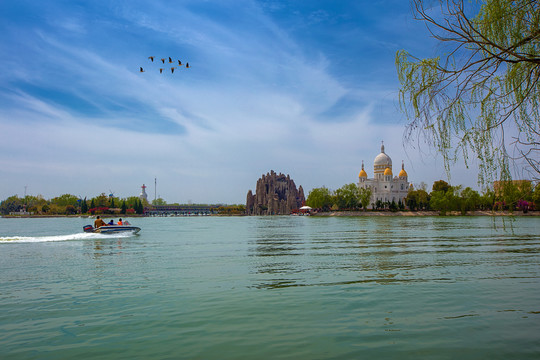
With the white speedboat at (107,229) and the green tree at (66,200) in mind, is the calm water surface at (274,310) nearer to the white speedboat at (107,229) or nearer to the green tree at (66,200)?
the white speedboat at (107,229)

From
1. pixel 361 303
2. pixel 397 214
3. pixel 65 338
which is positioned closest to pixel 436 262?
pixel 361 303

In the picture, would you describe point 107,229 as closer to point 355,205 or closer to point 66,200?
point 355,205

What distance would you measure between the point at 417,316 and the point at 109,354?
22.2 feet

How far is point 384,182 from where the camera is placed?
148750 millimetres

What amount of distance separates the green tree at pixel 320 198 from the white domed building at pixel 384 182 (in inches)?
580

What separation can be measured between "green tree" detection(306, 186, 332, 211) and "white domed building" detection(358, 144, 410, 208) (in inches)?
580

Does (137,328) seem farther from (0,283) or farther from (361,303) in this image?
(0,283)

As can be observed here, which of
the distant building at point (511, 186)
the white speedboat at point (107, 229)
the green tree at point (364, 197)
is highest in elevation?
the green tree at point (364, 197)

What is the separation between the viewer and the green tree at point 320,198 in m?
144

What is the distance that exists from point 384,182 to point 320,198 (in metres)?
25.6

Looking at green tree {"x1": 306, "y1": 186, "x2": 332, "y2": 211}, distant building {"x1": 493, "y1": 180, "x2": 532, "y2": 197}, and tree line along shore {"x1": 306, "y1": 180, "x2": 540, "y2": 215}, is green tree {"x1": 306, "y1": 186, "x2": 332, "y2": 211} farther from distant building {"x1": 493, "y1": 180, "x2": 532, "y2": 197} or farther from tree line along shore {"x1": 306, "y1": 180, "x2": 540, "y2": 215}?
distant building {"x1": 493, "y1": 180, "x2": 532, "y2": 197}

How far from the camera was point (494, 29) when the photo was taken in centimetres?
695

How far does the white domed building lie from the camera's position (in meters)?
148

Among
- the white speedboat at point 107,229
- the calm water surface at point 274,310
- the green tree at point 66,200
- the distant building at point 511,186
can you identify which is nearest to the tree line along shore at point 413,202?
the white speedboat at point 107,229
